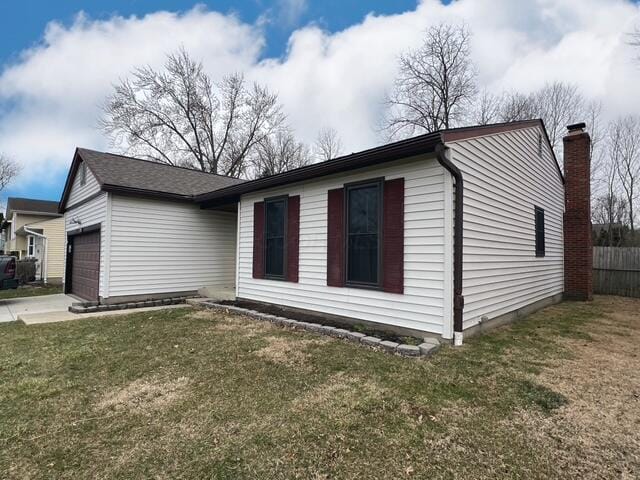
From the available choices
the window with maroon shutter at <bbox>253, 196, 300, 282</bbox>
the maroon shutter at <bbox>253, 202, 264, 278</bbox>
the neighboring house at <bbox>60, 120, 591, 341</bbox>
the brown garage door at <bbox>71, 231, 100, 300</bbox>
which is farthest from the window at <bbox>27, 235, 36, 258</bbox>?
the window with maroon shutter at <bbox>253, 196, 300, 282</bbox>

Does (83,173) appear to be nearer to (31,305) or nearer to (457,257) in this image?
(31,305)

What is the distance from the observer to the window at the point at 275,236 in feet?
24.4

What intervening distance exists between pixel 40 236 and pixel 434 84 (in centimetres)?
2202

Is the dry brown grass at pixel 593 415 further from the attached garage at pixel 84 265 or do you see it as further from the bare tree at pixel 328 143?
the bare tree at pixel 328 143

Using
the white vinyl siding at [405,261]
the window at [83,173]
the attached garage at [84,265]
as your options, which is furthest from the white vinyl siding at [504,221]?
→ the window at [83,173]

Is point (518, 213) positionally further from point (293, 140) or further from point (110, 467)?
point (293, 140)

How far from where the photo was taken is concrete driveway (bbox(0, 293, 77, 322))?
26.7 feet

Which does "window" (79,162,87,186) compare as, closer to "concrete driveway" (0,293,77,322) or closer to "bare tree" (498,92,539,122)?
"concrete driveway" (0,293,77,322)

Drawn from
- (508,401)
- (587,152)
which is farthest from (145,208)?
(587,152)

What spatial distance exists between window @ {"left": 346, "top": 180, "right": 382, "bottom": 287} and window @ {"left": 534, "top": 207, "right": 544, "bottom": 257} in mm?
4959

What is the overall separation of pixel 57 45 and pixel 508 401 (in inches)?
669

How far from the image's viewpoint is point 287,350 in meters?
4.80

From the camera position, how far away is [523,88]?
18312 millimetres

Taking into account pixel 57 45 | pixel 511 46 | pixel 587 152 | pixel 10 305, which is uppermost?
pixel 511 46
